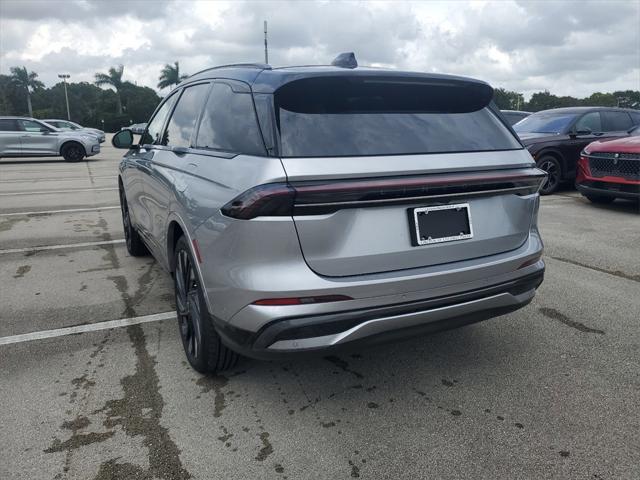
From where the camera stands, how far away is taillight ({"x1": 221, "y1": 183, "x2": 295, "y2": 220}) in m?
2.21

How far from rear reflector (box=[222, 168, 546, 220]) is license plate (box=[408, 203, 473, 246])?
59mm

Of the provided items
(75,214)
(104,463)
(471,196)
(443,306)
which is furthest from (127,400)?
(75,214)

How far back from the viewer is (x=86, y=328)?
12.3ft

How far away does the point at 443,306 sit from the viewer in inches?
101

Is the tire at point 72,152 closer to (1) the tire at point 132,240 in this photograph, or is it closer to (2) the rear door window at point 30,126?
(2) the rear door window at point 30,126

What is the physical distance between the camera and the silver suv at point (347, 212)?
7.49ft

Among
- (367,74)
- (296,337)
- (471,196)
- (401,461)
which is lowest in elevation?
(401,461)

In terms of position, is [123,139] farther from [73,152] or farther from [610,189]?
[73,152]

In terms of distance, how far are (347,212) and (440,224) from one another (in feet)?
1.69

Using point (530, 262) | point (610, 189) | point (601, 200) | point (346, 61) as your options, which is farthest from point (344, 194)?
point (601, 200)

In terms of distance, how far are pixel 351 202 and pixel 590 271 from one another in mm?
3737

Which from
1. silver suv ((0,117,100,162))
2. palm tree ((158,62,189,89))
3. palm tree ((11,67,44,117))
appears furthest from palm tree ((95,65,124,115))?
silver suv ((0,117,100,162))

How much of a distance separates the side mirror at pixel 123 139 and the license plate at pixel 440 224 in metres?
3.55

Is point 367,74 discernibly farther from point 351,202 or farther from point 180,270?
point 180,270
